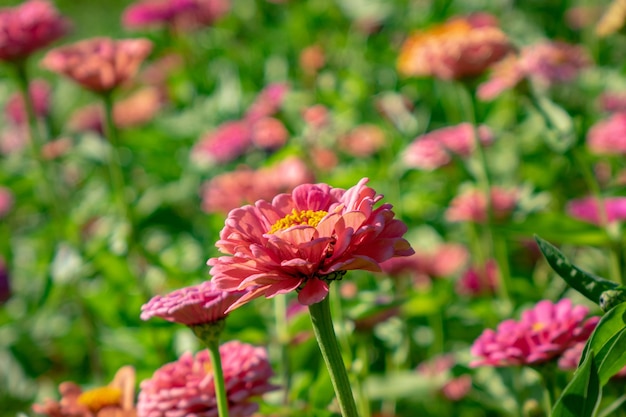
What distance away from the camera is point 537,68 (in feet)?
5.42

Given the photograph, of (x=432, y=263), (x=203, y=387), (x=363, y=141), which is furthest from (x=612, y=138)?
(x=203, y=387)

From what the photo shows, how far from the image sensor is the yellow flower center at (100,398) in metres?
0.86

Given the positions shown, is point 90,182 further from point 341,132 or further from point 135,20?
point 341,132

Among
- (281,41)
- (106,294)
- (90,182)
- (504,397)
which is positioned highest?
(281,41)

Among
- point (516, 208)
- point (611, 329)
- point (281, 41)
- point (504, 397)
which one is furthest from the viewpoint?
point (281, 41)

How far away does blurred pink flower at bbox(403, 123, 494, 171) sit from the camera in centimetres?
141

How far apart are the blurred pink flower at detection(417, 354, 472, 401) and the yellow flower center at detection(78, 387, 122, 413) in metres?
0.55

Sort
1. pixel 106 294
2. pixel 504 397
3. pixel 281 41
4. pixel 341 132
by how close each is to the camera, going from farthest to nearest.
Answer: pixel 281 41 → pixel 341 132 → pixel 106 294 → pixel 504 397

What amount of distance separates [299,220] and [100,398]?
30cm

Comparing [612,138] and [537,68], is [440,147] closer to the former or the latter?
[612,138]

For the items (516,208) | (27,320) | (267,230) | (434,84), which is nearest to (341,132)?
(434,84)

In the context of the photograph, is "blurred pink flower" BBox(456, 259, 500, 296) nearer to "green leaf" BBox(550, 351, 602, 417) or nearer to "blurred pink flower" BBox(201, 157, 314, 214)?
"blurred pink flower" BBox(201, 157, 314, 214)

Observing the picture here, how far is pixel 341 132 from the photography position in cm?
184

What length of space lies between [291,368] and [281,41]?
1.45m
